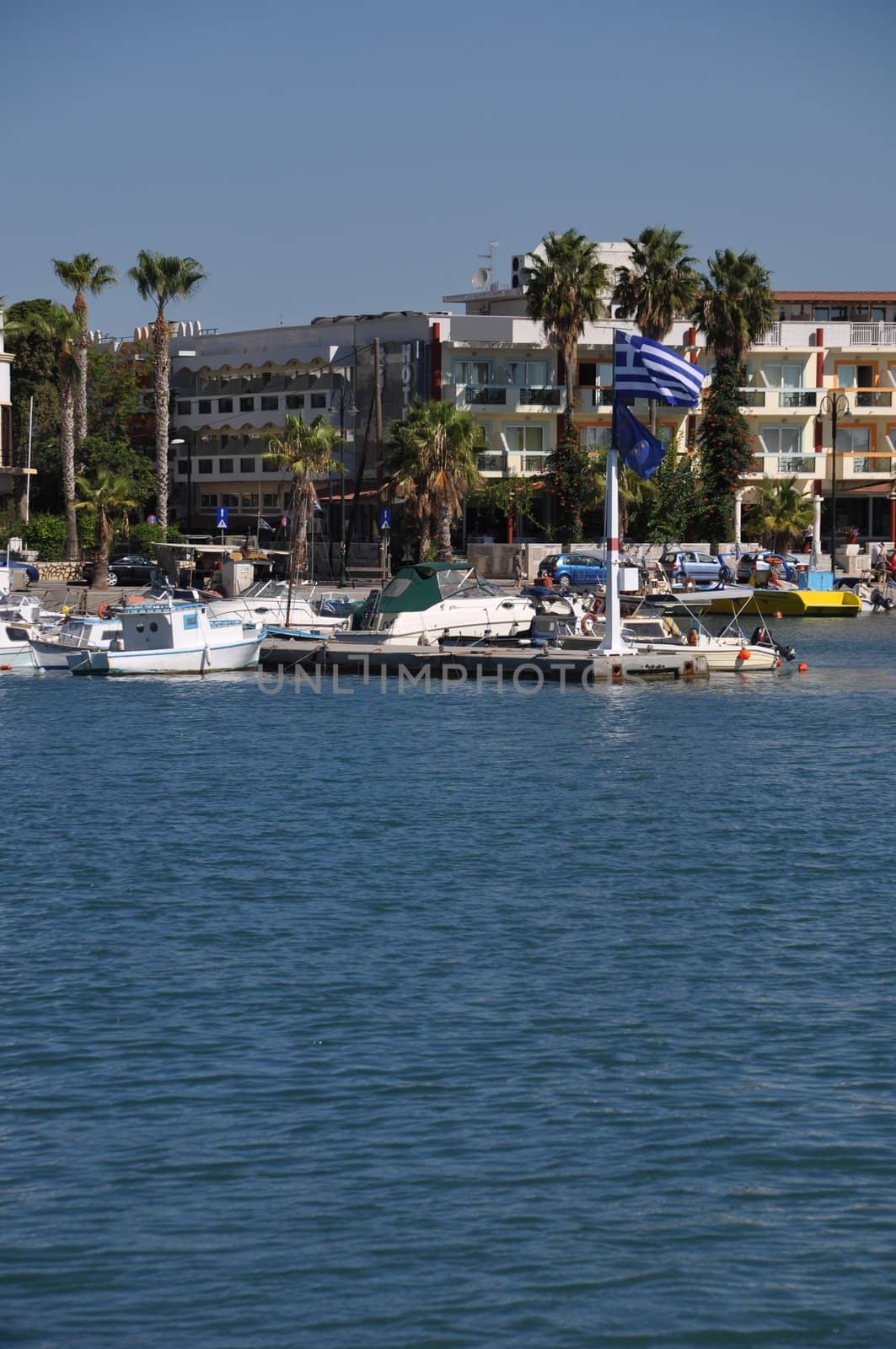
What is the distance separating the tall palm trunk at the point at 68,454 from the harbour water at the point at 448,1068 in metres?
61.0

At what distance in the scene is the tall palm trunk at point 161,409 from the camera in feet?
309

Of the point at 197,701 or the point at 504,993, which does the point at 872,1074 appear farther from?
the point at 197,701

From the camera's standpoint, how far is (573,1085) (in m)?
16.3

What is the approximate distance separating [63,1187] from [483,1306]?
3.82 m

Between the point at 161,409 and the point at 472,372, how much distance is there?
18.9 meters

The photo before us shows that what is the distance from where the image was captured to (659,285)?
98.1 m

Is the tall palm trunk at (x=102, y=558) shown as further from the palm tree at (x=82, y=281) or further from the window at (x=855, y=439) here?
the window at (x=855, y=439)

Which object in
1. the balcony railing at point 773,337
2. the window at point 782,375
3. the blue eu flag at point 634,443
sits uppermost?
the balcony railing at point 773,337

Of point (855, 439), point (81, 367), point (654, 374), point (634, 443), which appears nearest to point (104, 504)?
point (81, 367)

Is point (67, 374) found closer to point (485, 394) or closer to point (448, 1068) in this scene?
point (485, 394)

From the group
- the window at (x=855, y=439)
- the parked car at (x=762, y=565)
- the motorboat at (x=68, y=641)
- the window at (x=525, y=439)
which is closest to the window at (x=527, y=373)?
the window at (x=525, y=439)

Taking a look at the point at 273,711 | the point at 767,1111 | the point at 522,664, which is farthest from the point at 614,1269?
the point at 522,664

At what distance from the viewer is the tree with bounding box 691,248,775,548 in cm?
9988

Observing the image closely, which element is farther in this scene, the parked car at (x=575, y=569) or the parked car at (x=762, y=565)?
the parked car at (x=762, y=565)
